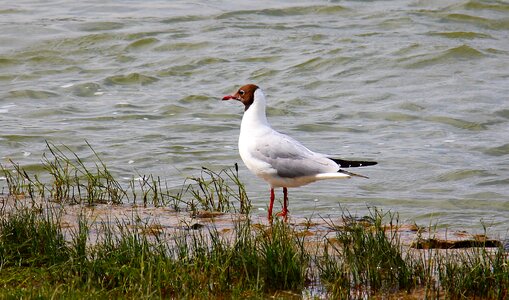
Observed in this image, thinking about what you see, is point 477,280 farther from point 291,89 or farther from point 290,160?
point 291,89

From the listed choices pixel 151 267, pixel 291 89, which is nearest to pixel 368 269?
pixel 151 267

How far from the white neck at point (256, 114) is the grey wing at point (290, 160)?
294 mm

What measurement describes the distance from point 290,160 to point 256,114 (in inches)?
23.6

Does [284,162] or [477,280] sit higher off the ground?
[284,162]

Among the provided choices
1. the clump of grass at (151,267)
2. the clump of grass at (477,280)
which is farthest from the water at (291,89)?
the clump of grass at (151,267)

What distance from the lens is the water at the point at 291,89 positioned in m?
11.1

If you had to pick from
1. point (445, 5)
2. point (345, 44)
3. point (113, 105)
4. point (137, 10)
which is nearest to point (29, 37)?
point (137, 10)

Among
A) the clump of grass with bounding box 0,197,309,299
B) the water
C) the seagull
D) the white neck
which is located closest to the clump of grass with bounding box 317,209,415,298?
the clump of grass with bounding box 0,197,309,299

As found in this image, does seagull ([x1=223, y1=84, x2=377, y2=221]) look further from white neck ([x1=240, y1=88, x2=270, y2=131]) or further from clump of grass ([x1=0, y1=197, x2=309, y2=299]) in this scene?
clump of grass ([x1=0, y1=197, x2=309, y2=299])

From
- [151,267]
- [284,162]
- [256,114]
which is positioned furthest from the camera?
[256,114]

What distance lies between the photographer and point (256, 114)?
8.45 meters

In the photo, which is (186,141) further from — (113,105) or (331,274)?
(331,274)

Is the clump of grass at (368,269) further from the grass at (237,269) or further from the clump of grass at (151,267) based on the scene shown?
the clump of grass at (151,267)

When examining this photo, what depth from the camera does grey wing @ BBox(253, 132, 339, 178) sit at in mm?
8062
